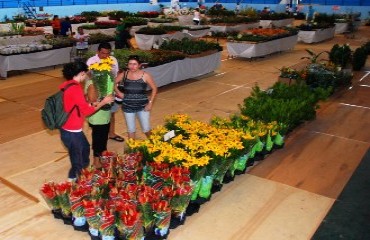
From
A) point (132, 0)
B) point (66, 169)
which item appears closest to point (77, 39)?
point (66, 169)

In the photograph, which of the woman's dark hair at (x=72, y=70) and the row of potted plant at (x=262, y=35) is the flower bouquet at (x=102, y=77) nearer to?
the woman's dark hair at (x=72, y=70)

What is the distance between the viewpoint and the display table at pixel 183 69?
9.52 meters

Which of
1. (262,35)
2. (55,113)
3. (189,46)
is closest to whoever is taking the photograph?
(55,113)

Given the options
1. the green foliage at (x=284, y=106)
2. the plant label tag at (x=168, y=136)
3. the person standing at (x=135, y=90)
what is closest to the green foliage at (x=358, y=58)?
the green foliage at (x=284, y=106)

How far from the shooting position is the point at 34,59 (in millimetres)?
11484

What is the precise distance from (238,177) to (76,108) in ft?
7.79

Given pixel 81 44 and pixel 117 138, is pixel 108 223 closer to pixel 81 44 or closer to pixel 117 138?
pixel 117 138

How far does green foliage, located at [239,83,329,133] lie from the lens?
19.0ft

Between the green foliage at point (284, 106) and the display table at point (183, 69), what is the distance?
3.27 m

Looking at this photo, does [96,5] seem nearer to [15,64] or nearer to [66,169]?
[15,64]

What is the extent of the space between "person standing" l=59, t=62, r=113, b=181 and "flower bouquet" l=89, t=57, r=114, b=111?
0.09 metres

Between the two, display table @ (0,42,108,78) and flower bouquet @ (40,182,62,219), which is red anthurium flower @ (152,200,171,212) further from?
display table @ (0,42,108,78)

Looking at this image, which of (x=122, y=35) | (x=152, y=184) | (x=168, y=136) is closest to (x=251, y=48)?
(x=122, y=35)

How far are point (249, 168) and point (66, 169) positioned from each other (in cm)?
266
